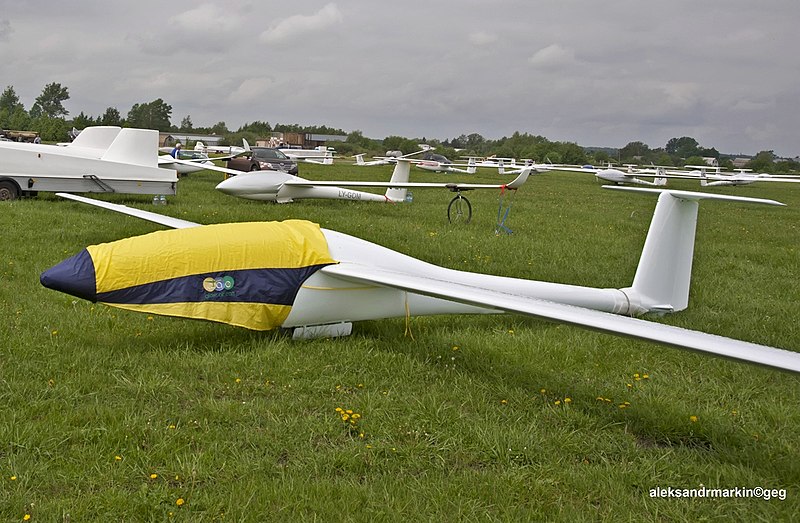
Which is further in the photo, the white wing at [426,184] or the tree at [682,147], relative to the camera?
the tree at [682,147]

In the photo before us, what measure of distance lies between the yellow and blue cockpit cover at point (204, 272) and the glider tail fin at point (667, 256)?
326 cm

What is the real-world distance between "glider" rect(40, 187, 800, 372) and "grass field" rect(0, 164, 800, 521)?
1.20ft

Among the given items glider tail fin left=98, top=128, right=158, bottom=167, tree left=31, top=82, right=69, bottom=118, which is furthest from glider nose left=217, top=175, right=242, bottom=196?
tree left=31, top=82, right=69, bottom=118

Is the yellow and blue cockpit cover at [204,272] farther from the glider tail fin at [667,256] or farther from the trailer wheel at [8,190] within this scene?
the trailer wheel at [8,190]

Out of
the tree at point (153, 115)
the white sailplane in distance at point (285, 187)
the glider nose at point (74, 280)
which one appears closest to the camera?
the glider nose at point (74, 280)

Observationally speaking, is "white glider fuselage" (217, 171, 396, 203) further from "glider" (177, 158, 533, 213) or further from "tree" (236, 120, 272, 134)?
"tree" (236, 120, 272, 134)

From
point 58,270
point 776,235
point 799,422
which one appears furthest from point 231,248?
point 776,235

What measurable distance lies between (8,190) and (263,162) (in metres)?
15.3

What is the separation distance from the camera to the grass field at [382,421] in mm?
3439

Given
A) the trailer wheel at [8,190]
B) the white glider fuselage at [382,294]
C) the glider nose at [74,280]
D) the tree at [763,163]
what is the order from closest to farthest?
1. the glider nose at [74,280]
2. the white glider fuselage at [382,294]
3. the trailer wheel at [8,190]
4. the tree at [763,163]

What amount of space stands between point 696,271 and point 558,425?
670 centimetres

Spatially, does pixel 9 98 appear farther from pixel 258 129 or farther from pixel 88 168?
pixel 88 168

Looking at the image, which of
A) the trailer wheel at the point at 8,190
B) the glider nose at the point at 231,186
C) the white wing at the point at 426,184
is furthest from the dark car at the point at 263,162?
the trailer wheel at the point at 8,190

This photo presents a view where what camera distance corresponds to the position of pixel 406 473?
3.76 meters
